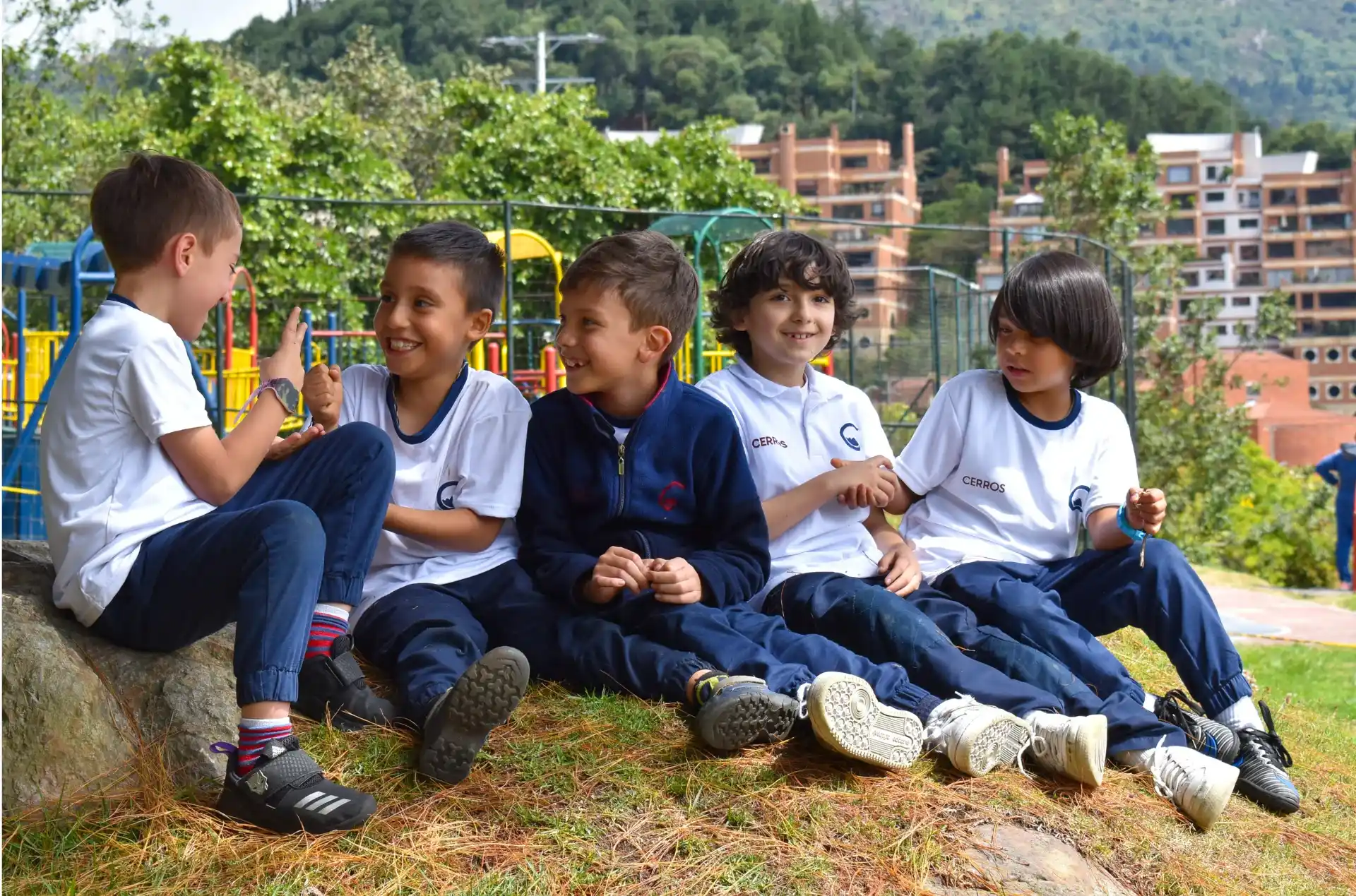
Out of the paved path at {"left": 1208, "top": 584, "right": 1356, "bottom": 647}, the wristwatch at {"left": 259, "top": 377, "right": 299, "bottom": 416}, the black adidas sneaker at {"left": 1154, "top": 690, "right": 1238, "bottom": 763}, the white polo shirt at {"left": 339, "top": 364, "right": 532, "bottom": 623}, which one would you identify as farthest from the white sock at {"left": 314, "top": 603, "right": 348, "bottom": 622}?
the paved path at {"left": 1208, "top": 584, "right": 1356, "bottom": 647}

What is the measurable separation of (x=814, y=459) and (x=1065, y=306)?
0.71 meters

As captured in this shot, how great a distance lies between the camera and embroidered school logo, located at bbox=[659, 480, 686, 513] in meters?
2.97

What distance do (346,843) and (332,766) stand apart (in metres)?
0.27

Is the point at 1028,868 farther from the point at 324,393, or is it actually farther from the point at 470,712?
the point at 324,393

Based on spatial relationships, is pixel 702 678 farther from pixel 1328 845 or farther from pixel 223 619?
pixel 1328 845

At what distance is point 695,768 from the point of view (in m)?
2.56

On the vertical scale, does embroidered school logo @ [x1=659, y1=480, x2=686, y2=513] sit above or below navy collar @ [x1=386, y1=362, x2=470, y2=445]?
below

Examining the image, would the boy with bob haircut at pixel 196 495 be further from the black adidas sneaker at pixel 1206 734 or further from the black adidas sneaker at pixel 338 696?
the black adidas sneaker at pixel 1206 734

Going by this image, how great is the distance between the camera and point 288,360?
254cm

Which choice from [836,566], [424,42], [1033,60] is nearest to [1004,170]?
[1033,60]

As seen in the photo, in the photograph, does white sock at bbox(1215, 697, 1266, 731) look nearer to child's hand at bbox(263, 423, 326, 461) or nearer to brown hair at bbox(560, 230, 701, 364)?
brown hair at bbox(560, 230, 701, 364)

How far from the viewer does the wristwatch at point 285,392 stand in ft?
8.01

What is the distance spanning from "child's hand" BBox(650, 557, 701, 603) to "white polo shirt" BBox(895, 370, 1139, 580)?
79cm

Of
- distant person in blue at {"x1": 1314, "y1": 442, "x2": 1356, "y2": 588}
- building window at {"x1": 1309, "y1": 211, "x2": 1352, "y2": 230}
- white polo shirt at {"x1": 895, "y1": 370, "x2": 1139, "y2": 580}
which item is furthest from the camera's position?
building window at {"x1": 1309, "y1": 211, "x2": 1352, "y2": 230}
